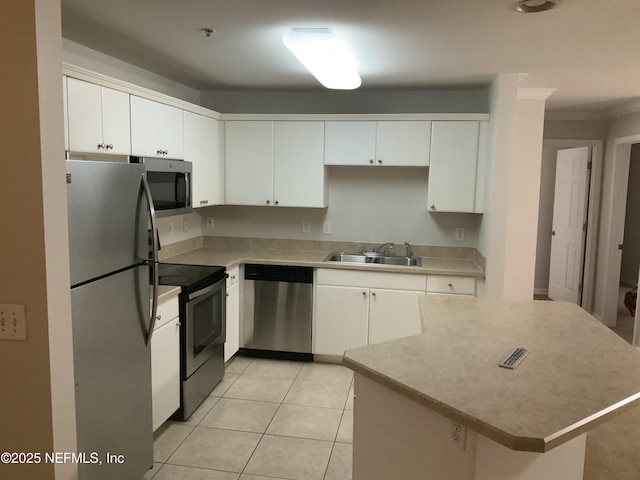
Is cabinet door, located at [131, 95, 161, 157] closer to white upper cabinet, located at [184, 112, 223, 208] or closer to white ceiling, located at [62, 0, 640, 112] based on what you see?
white ceiling, located at [62, 0, 640, 112]

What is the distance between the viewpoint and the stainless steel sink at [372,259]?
14.7 ft

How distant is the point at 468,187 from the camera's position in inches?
165

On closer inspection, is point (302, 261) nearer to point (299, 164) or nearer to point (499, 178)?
point (299, 164)

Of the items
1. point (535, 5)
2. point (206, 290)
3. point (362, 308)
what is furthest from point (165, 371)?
point (535, 5)

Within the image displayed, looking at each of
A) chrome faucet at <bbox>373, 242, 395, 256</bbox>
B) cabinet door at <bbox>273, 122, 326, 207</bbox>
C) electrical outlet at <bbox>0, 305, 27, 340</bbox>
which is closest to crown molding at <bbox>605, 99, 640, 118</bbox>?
chrome faucet at <bbox>373, 242, 395, 256</bbox>

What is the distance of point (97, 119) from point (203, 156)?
150cm

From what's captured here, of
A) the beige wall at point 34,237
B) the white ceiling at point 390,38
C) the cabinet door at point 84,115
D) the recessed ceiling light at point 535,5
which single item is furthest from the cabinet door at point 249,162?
the beige wall at point 34,237

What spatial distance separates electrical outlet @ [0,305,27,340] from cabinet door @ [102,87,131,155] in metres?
1.36

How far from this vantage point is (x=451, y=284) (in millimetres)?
4020

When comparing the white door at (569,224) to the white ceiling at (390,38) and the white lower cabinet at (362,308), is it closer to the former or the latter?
the white ceiling at (390,38)

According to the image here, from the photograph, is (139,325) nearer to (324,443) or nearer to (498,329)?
(324,443)

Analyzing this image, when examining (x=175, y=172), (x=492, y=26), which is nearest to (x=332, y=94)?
(x=175, y=172)

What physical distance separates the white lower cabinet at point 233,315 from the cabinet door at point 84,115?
5.48 ft

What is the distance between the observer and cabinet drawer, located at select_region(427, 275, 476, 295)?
13.1ft
